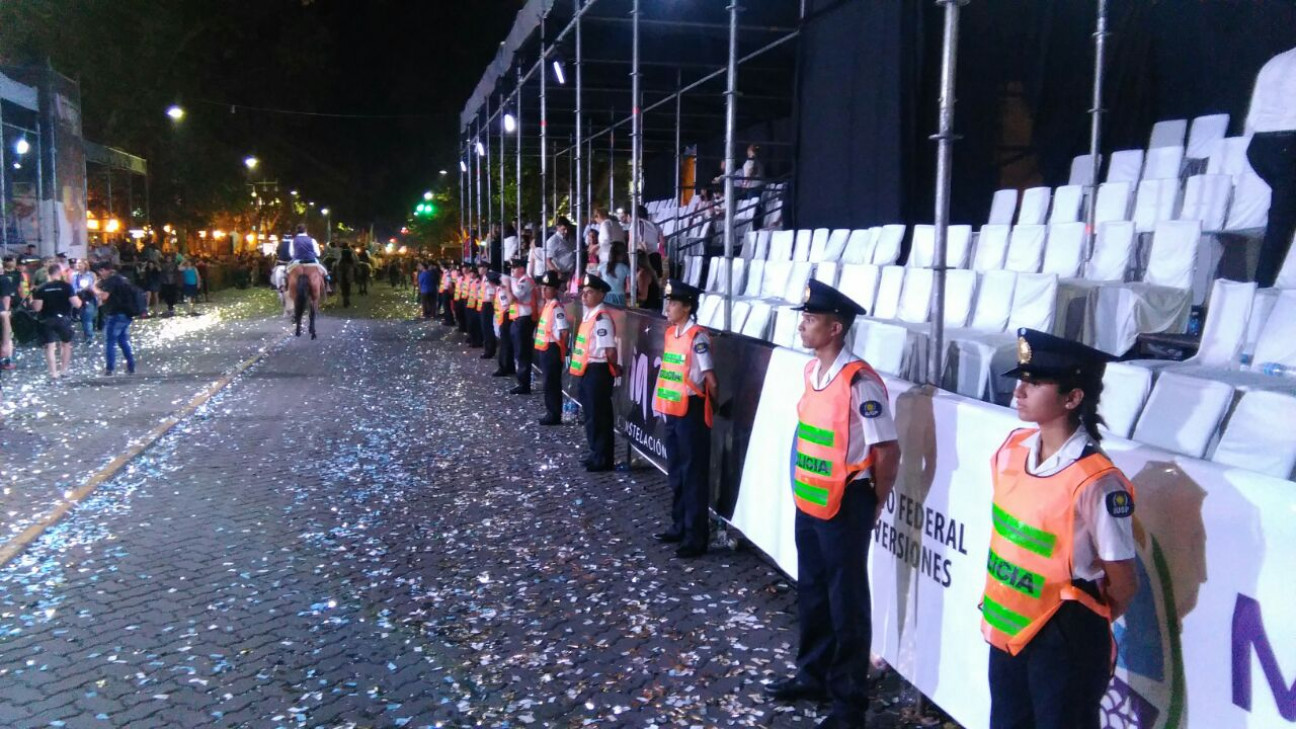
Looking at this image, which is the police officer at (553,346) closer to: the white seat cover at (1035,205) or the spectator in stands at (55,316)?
the white seat cover at (1035,205)

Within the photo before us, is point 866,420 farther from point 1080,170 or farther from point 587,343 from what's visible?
point 1080,170

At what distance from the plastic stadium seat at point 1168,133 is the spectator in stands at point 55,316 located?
15060 millimetres

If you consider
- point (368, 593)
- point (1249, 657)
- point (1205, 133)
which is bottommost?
point (368, 593)

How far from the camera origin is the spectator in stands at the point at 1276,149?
6.34 m

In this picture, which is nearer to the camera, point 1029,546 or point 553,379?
point 1029,546

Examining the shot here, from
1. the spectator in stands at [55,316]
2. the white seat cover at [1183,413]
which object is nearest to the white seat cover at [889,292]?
the white seat cover at [1183,413]

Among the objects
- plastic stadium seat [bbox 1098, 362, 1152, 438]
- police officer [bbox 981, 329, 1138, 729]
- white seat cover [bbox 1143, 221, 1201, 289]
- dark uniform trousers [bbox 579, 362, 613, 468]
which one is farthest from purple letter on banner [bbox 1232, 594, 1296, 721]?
dark uniform trousers [bbox 579, 362, 613, 468]

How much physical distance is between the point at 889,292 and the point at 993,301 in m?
1.43

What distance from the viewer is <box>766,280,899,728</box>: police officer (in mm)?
4043

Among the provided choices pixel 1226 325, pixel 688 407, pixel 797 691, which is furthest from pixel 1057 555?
pixel 1226 325

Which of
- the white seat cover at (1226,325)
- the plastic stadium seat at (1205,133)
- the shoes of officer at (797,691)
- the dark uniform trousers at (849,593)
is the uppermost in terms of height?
the plastic stadium seat at (1205,133)

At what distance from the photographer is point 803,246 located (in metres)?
12.6

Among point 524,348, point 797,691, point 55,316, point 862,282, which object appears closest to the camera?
point 797,691

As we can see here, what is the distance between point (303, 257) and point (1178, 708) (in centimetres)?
2095
